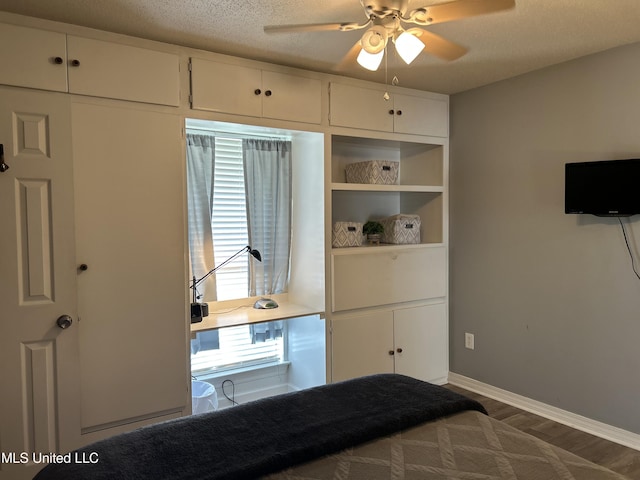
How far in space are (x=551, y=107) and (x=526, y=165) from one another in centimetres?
40

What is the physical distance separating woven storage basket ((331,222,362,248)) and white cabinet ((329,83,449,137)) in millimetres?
678

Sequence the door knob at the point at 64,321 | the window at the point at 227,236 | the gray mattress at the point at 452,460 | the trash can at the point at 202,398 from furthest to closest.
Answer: the window at the point at 227,236
the trash can at the point at 202,398
the door knob at the point at 64,321
the gray mattress at the point at 452,460

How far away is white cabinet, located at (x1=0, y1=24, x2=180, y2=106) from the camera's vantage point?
7.20 feet

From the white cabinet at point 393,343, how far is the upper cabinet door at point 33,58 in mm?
2128

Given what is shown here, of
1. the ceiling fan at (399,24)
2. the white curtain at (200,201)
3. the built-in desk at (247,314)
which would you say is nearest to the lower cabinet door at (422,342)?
the built-in desk at (247,314)

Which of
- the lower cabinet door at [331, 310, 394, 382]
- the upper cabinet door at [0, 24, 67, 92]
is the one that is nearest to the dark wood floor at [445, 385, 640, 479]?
the lower cabinet door at [331, 310, 394, 382]

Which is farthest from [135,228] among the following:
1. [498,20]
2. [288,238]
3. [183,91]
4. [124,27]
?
[498,20]

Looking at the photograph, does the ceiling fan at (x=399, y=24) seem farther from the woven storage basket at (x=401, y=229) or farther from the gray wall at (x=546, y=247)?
the woven storage basket at (x=401, y=229)

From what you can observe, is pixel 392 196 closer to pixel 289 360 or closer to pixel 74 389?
pixel 289 360

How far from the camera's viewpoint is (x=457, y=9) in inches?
65.9

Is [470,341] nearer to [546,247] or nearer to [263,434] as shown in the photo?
[546,247]

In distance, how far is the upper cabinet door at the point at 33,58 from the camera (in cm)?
217

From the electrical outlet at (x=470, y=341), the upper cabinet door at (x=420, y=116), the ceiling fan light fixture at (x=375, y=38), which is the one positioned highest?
the upper cabinet door at (x=420, y=116)

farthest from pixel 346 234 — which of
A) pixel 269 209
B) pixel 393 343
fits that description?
pixel 393 343
